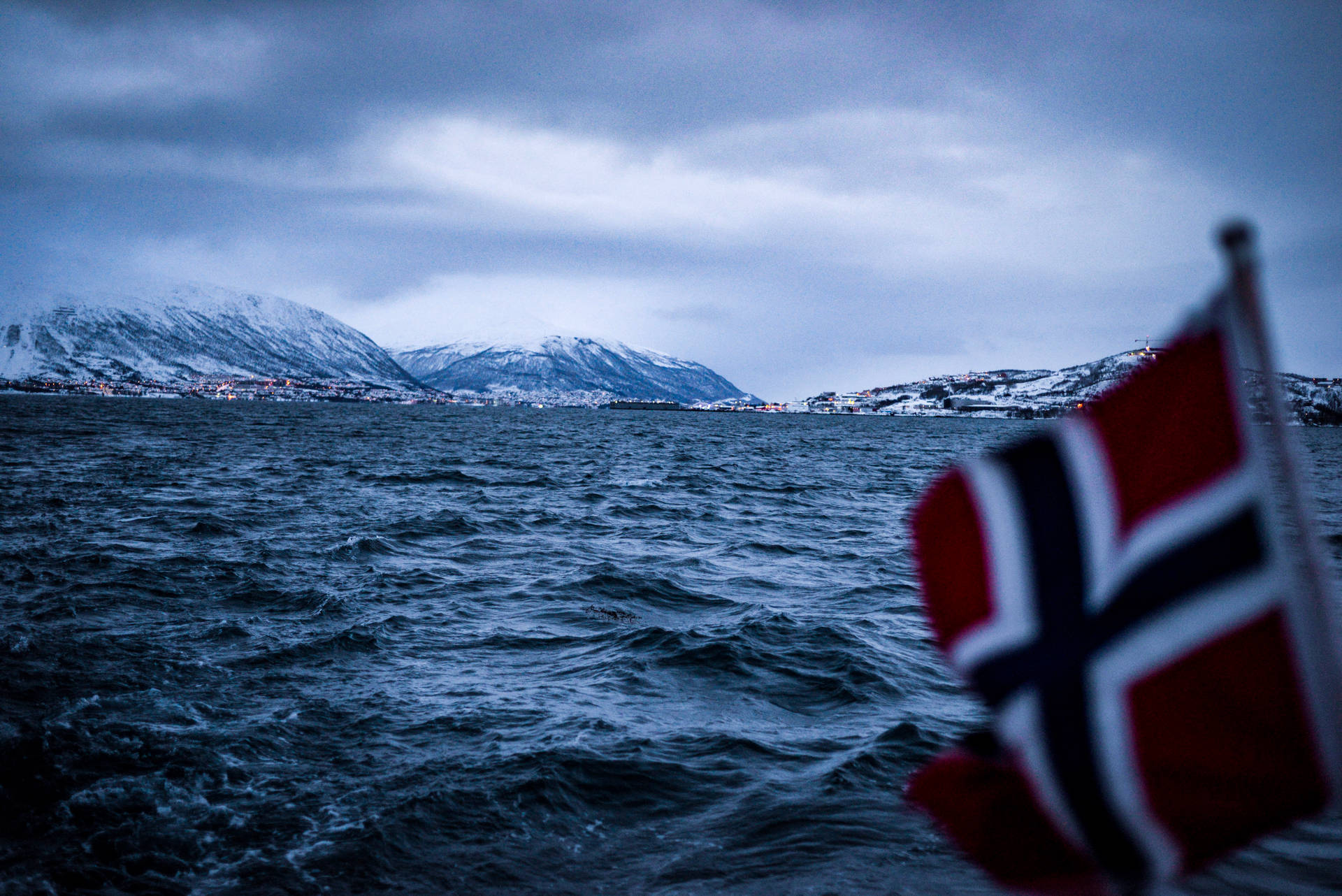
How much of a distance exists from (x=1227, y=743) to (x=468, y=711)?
32.0 ft

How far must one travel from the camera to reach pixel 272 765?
9.91 meters

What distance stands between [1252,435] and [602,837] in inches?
278


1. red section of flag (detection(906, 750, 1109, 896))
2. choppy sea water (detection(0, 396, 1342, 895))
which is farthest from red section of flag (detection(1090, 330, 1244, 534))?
choppy sea water (detection(0, 396, 1342, 895))

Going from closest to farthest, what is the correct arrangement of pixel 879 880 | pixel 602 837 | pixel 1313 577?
pixel 1313 577
pixel 879 880
pixel 602 837

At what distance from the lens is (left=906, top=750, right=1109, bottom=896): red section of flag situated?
3658 millimetres

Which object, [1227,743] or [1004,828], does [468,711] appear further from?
[1227,743]

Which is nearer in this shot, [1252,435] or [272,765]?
[1252,435]

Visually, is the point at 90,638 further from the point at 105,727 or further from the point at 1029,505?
the point at 1029,505

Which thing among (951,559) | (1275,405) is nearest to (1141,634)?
(951,559)

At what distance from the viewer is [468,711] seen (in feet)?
38.0

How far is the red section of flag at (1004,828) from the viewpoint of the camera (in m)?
3.66

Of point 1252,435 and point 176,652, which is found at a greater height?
point 1252,435

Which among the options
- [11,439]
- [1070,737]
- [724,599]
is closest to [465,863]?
[1070,737]

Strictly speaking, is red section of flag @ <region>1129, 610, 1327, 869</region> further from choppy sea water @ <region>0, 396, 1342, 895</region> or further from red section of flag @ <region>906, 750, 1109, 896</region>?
choppy sea water @ <region>0, 396, 1342, 895</region>
